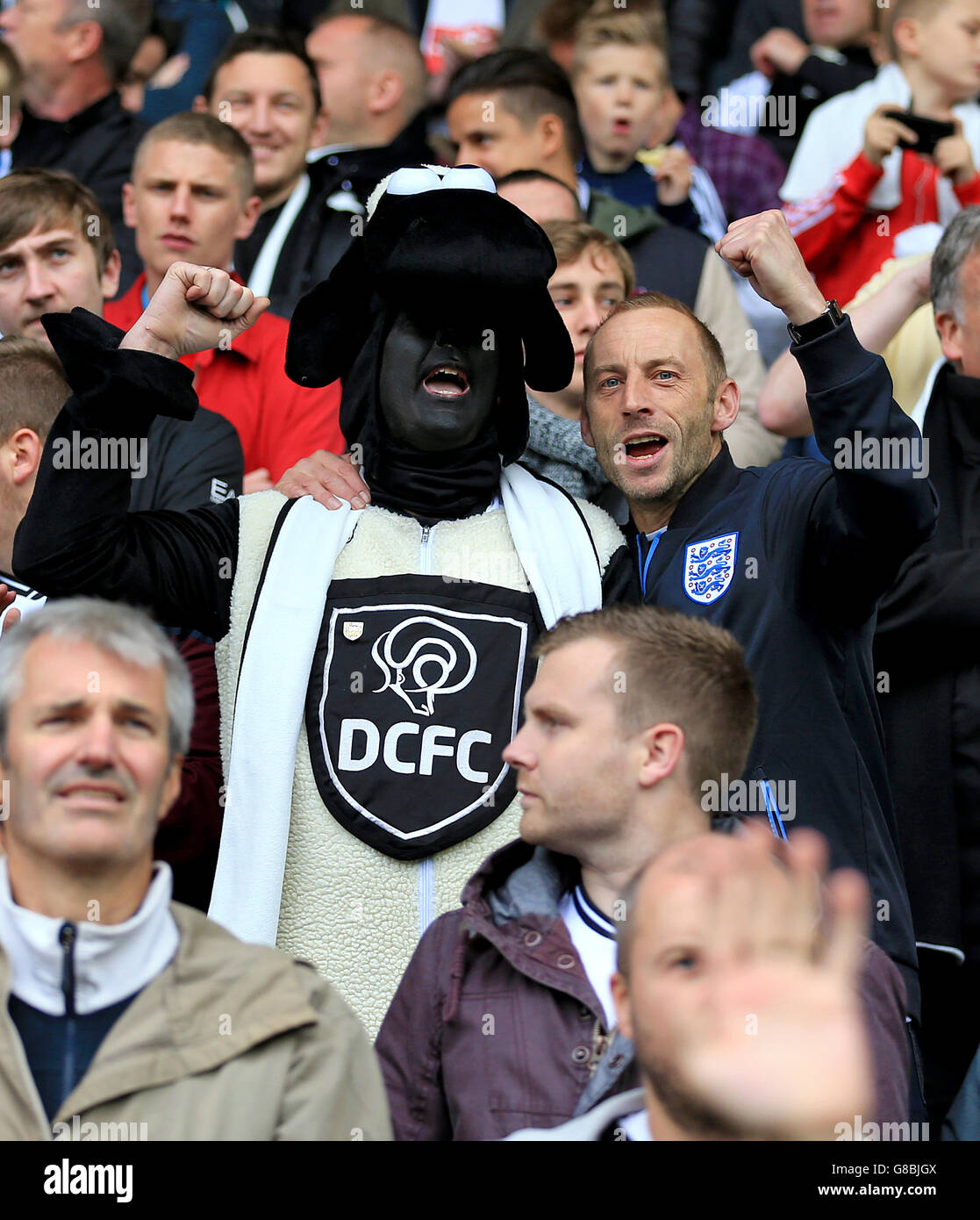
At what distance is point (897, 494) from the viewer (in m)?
3.36

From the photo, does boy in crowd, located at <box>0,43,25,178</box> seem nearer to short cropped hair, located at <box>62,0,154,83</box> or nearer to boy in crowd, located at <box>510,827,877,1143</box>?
short cropped hair, located at <box>62,0,154,83</box>

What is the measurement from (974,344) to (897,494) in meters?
1.26

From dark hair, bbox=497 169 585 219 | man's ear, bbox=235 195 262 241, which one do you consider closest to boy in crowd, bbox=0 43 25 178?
man's ear, bbox=235 195 262 241

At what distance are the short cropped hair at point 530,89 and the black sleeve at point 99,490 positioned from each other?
290 centimetres

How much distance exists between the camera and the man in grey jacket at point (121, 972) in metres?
2.53

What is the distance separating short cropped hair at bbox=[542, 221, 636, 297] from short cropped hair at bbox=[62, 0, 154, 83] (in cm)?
291

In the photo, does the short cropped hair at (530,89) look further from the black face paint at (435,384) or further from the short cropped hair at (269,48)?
the black face paint at (435,384)

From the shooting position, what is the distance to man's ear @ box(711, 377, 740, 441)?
3953 millimetres

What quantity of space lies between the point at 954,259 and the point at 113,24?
3.97 meters

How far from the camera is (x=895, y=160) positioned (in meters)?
5.91

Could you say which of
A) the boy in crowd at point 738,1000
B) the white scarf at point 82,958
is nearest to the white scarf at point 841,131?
the boy in crowd at point 738,1000

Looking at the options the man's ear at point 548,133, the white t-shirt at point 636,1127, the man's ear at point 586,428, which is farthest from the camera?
the man's ear at point 548,133
